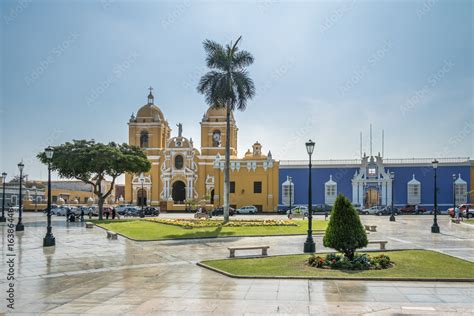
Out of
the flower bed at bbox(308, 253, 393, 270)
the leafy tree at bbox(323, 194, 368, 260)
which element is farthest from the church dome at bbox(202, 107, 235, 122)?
the flower bed at bbox(308, 253, 393, 270)

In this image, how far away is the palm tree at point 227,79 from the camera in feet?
99.7

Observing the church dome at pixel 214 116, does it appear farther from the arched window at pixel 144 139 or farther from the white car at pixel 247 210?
the white car at pixel 247 210

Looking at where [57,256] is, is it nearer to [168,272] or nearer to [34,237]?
[168,272]

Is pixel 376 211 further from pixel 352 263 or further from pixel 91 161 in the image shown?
pixel 352 263

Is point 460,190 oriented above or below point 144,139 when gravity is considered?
below

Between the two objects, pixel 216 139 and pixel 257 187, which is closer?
pixel 257 187

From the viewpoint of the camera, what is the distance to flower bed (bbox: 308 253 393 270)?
39.8 ft

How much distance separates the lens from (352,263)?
12211mm

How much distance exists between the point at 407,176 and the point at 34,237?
40.5 metres

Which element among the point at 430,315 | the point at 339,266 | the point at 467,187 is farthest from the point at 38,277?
the point at 467,187

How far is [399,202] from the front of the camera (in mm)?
50969

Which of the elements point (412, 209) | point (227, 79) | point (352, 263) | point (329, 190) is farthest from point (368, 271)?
point (329, 190)

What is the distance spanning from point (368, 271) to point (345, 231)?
125 cm

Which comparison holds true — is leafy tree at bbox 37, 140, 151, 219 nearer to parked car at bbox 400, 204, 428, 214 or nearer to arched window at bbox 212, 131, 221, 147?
arched window at bbox 212, 131, 221, 147
